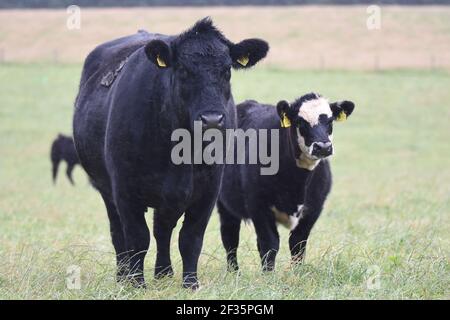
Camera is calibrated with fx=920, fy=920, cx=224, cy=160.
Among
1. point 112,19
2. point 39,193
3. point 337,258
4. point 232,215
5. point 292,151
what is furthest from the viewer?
point 112,19

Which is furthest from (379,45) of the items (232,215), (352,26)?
(232,215)

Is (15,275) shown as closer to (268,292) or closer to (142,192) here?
(142,192)

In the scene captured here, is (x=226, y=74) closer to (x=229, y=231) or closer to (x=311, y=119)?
(x=311, y=119)

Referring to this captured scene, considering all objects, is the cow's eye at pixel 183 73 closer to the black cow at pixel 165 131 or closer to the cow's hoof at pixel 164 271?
the black cow at pixel 165 131

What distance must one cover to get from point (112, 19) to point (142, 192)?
44.7 meters

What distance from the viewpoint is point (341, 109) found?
28.0 ft

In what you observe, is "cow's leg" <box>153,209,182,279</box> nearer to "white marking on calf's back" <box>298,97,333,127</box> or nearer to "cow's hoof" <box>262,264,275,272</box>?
"cow's hoof" <box>262,264,275,272</box>

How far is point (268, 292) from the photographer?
607 cm

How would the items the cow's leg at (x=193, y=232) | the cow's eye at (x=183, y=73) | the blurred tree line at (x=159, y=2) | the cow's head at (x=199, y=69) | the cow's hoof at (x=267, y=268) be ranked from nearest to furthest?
the cow's head at (x=199, y=69) < the cow's eye at (x=183, y=73) < the cow's leg at (x=193, y=232) < the cow's hoof at (x=267, y=268) < the blurred tree line at (x=159, y=2)

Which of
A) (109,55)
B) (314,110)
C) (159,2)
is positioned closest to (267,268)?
(314,110)

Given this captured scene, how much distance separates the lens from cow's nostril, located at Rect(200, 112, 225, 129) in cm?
612

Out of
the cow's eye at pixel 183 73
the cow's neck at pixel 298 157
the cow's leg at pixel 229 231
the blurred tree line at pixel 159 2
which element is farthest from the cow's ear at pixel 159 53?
the blurred tree line at pixel 159 2

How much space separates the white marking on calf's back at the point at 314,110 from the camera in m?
8.22

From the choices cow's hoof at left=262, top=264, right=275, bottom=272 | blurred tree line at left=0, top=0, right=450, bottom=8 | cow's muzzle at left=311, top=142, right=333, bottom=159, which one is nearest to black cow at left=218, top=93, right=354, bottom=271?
cow's muzzle at left=311, top=142, right=333, bottom=159
